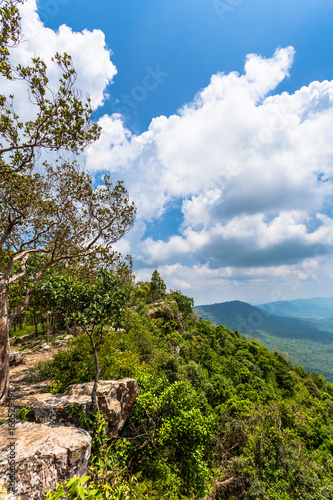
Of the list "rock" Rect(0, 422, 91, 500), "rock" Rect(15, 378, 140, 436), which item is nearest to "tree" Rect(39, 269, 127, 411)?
"rock" Rect(15, 378, 140, 436)

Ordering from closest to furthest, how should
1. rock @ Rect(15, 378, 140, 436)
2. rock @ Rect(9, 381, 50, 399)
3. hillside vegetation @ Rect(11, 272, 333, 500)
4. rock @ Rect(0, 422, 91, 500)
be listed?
rock @ Rect(0, 422, 91, 500) < rock @ Rect(15, 378, 140, 436) < hillside vegetation @ Rect(11, 272, 333, 500) < rock @ Rect(9, 381, 50, 399)

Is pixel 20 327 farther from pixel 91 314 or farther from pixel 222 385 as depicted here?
pixel 91 314

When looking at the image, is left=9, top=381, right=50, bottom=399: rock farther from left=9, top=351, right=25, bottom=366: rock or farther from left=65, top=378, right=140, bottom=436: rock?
left=9, top=351, right=25, bottom=366: rock

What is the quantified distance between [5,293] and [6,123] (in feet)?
25.6

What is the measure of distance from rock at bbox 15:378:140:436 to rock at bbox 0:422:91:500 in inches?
52.3

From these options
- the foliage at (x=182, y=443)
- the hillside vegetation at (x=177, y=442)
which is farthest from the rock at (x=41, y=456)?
the foliage at (x=182, y=443)

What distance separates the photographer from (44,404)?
739 centimetres

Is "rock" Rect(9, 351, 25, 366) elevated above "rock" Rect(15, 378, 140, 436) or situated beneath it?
situated beneath

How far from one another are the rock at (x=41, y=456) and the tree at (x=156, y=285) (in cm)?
4801

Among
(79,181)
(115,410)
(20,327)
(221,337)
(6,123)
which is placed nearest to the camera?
(115,410)

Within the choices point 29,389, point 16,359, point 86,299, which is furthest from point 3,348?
point 16,359

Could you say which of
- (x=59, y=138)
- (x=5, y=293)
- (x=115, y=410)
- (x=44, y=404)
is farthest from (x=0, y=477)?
(x=59, y=138)

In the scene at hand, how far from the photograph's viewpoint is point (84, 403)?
7598 millimetres

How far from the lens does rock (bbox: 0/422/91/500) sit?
437 centimetres
